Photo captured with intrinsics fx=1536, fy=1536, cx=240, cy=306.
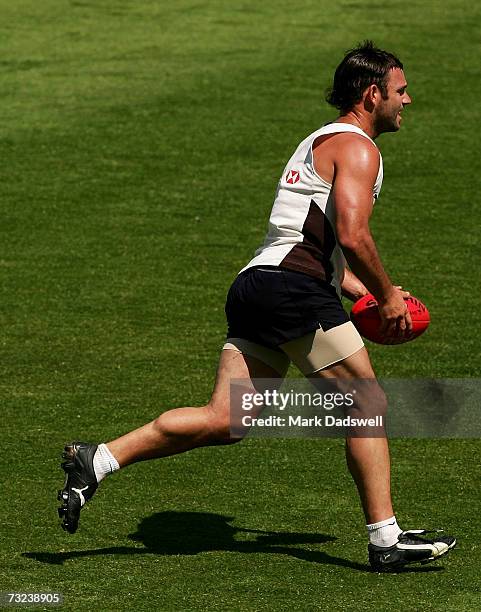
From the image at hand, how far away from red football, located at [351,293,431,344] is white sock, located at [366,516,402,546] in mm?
763

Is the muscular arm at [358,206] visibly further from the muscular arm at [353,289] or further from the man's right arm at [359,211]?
the muscular arm at [353,289]

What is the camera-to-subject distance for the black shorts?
5961 millimetres

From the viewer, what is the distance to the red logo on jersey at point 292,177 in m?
6.05

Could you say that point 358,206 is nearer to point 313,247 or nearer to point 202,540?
point 313,247

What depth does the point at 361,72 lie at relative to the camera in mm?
6148

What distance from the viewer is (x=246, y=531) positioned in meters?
6.48

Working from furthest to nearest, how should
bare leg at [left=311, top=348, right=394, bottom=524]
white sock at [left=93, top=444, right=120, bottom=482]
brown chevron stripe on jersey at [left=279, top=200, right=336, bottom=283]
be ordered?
1. white sock at [left=93, top=444, right=120, bottom=482]
2. brown chevron stripe on jersey at [left=279, top=200, right=336, bottom=283]
3. bare leg at [left=311, top=348, right=394, bottom=524]

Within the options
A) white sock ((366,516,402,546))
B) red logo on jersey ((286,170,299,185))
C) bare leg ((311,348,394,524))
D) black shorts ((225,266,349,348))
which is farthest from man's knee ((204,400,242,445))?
red logo on jersey ((286,170,299,185))

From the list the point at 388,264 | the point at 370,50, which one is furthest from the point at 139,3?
the point at 370,50

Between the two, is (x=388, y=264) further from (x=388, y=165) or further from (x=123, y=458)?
(x=123, y=458)

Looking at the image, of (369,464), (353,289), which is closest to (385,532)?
(369,464)

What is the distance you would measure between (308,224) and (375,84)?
0.64m

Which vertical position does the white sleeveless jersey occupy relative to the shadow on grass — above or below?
above

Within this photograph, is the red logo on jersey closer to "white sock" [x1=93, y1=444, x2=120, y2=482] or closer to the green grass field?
"white sock" [x1=93, y1=444, x2=120, y2=482]
